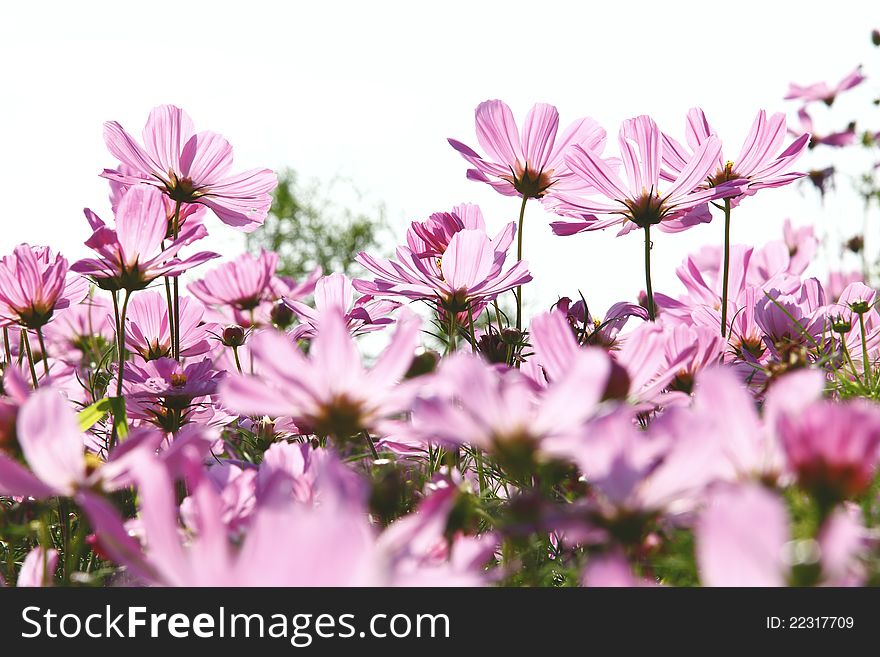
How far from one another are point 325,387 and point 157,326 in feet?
1.80

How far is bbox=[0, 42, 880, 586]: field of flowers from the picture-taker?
0.24 m

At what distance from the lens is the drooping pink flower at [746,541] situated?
0.21 m

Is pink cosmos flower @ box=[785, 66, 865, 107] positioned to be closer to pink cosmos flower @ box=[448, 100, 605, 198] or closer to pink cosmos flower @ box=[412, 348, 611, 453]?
pink cosmos flower @ box=[448, 100, 605, 198]

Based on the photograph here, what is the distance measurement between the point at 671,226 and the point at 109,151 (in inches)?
19.1

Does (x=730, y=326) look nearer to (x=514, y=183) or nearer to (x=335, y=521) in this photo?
(x=514, y=183)

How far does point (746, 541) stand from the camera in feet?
0.70

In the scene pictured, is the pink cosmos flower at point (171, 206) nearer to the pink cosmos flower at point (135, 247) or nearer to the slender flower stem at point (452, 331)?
the pink cosmos flower at point (135, 247)

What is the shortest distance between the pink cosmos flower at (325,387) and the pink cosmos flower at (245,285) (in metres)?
0.45

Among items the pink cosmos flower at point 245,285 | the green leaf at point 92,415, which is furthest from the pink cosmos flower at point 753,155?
the green leaf at point 92,415

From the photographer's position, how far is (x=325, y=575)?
0.22m

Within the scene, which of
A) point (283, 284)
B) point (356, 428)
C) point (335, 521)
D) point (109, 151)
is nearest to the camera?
point (335, 521)

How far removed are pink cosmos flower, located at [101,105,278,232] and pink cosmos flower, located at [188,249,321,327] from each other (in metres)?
0.05
